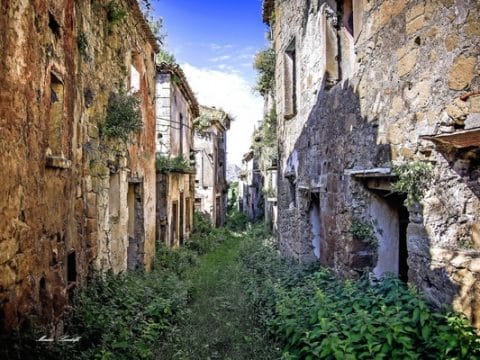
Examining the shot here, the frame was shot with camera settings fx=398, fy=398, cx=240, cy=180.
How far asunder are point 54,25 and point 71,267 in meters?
2.71

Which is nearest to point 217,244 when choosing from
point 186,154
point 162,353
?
point 186,154

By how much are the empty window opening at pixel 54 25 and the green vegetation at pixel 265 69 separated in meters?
7.19

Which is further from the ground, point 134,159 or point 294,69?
point 294,69

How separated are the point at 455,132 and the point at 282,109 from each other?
6.14 metres

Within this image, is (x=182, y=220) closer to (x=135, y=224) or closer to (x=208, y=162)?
(x=135, y=224)

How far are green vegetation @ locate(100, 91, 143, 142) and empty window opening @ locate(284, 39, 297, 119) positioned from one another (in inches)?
134

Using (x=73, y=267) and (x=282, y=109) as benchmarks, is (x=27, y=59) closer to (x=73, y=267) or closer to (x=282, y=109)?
(x=73, y=267)

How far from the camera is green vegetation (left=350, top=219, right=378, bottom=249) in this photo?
477cm

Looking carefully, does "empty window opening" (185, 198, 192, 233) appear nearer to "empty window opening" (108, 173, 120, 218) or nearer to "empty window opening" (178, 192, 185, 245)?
"empty window opening" (178, 192, 185, 245)

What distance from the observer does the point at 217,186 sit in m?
22.4

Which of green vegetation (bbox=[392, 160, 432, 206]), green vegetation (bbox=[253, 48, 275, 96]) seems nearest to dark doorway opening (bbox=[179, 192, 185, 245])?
green vegetation (bbox=[253, 48, 275, 96])

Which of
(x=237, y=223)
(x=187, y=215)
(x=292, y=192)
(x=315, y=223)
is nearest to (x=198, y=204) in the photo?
(x=237, y=223)

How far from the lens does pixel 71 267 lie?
473 cm

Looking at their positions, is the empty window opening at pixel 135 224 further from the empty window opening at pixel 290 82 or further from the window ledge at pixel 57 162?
the window ledge at pixel 57 162
